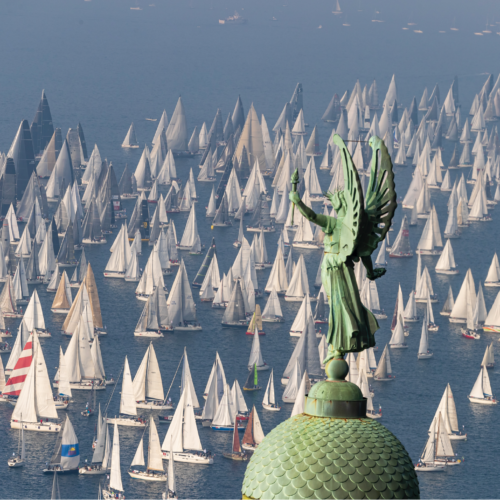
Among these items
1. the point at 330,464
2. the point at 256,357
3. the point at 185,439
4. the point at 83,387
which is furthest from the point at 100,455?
the point at 330,464

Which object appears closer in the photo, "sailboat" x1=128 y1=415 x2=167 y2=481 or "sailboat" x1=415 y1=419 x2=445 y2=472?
"sailboat" x1=128 y1=415 x2=167 y2=481

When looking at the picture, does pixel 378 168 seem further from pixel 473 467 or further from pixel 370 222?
pixel 473 467

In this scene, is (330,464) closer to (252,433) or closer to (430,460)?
(252,433)

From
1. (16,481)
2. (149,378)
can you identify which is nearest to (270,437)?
(16,481)

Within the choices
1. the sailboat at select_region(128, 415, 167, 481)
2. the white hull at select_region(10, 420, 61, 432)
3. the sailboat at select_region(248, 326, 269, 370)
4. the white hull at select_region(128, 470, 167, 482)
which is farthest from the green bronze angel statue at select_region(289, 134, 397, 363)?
the sailboat at select_region(248, 326, 269, 370)

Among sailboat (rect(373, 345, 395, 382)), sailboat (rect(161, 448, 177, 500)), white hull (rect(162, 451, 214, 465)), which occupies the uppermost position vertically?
sailboat (rect(373, 345, 395, 382))

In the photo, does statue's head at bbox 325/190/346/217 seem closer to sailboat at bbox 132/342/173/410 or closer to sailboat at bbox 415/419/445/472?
sailboat at bbox 415/419/445/472
